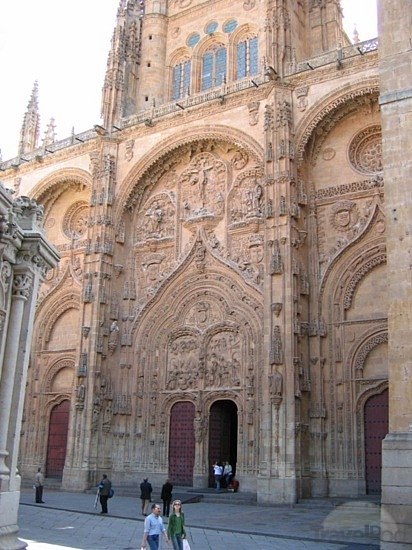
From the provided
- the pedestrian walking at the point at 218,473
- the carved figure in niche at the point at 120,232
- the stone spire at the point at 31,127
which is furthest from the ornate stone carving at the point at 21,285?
the stone spire at the point at 31,127

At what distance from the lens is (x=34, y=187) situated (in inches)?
Result: 1192

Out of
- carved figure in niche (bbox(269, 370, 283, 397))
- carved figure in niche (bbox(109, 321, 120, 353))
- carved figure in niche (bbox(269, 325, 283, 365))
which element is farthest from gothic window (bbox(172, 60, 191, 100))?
carved figure in niche (bbox(269, 370, 283, 397))

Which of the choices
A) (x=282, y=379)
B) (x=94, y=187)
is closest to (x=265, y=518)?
(x=282, y=379)

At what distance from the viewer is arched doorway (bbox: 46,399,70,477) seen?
86.6 ft

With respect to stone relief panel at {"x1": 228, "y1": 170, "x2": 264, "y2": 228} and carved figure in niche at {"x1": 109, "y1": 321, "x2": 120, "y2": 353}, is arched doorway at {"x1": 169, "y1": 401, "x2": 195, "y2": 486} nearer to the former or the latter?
carved figure in niche at {"x1": 109, "y1": 321, "x2": 120, "y2": 353}

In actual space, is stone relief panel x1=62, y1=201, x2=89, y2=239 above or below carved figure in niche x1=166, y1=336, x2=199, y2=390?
above

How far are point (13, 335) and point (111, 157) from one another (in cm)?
1909

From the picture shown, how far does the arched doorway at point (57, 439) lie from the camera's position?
26391mm

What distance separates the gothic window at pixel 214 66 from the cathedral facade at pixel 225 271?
93mm

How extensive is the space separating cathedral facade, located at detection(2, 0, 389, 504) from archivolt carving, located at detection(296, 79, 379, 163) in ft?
0.25

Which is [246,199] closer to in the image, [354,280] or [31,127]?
[354,280]

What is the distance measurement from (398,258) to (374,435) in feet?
30.0

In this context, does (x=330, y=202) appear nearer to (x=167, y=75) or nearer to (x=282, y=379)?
(x=282, y=379)

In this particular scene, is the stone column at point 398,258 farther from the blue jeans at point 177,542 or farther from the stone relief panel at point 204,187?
the stone relief panel at point 204,187
